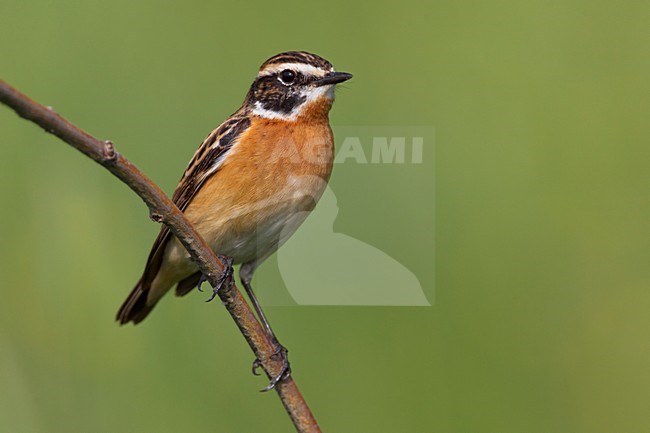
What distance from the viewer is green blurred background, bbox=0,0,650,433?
472 centimetres

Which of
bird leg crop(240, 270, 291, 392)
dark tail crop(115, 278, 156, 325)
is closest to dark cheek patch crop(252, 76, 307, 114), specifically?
bird leg crop(240, 270, 291, 392)

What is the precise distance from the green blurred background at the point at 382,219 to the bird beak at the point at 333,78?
0.69 metres

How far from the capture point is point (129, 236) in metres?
5.09

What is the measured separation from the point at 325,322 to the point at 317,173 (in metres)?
1.06

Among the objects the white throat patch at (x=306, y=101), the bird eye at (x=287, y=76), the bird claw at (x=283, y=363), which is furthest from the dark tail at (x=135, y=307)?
the bird eye at (x=287, y=76)

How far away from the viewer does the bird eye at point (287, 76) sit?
14.6ft

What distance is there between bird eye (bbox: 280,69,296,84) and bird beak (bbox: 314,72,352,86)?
0.12 m

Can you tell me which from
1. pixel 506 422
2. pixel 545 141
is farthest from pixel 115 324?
pixel 545 141

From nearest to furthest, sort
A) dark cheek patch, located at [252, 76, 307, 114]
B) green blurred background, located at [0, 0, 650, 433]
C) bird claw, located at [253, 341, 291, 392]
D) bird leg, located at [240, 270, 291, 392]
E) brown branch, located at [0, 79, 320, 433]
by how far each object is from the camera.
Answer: brown branch, located at [0, 79, 320, 433] < bird claw, located at [253, 341, 291, 392] < bird leg, located at [240, 270, 291, 392] < dark cheek patch, located at [252, 76, 307, 114] < green blurred background, located at [0, 0, 650, 433]

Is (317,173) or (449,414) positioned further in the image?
(449,414)

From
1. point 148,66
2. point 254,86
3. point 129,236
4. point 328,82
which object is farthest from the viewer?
point 148,66

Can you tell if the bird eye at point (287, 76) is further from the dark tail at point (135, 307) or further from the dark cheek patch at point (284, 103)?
the dark tail at point (135, 307)

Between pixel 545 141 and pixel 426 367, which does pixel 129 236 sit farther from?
pixel 545 141

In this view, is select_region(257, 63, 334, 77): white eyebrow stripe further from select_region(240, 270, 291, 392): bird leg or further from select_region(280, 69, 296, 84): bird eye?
select_region(240, 270, 291, 392): bird leg
